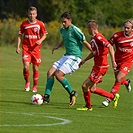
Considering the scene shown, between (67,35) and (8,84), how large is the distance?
5554mm

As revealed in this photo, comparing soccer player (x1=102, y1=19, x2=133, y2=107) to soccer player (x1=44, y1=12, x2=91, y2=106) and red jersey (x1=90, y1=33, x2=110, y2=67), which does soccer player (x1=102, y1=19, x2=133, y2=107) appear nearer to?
soccer player (x1=44, y1=12, x2=91, y2=106)

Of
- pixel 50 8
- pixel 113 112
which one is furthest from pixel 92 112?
pixel 50 8

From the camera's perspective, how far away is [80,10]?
65.8 meters

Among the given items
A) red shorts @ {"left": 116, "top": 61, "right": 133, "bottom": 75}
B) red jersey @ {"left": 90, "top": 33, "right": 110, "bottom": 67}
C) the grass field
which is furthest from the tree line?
red jersey @ {"left": 90, "top": 33, "right": 110, "bottom": 67}

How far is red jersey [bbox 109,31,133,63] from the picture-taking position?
50.6ft

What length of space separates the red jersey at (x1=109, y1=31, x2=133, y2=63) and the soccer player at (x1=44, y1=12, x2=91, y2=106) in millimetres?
919

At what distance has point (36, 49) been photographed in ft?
60.1

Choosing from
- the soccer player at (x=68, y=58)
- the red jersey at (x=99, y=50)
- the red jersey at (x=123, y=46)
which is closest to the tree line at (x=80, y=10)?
the red jersey at (x=123, y=46)

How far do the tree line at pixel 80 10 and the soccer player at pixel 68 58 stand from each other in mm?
46085

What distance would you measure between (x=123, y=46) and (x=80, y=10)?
50502 mm

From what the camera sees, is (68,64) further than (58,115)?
Yes

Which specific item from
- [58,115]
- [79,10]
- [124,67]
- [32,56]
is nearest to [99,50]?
[124,67]

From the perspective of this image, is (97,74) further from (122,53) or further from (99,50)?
(122,53)

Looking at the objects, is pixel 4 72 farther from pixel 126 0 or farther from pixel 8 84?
pixel 126 0
